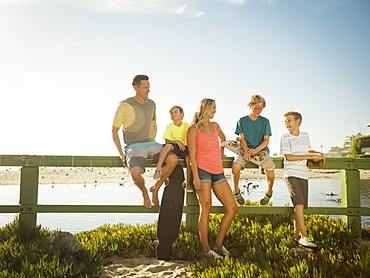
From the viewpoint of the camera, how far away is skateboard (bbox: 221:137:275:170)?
520 cm

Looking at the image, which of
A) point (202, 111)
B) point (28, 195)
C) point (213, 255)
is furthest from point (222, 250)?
point (28, 195)

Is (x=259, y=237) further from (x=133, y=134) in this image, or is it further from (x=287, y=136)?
(x=133, y=134)

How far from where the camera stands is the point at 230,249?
501 centimetres

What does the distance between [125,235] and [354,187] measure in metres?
3.90

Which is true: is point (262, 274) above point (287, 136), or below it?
below

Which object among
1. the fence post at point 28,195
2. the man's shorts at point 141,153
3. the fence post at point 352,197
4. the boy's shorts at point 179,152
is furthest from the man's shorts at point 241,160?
the fence post at point 28,195

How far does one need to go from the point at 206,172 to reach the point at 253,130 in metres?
1.27

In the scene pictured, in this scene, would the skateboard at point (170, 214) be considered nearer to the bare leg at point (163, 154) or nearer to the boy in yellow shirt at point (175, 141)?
the boy in yellow shirt at point (175, 141)

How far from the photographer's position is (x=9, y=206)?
546cm

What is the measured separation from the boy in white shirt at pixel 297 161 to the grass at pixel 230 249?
511 millimetres

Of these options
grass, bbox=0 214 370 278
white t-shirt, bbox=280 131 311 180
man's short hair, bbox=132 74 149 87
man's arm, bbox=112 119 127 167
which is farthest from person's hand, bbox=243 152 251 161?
man's short hair, bbox=132 74 149 87

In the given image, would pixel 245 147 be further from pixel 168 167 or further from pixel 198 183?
pixel 168 167

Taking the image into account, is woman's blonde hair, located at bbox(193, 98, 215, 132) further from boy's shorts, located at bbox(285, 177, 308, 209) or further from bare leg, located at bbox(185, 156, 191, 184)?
boy's shorts, located at bbox(285, 177, 308, 209)

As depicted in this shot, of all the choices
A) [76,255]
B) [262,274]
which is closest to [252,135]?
[262,274]
